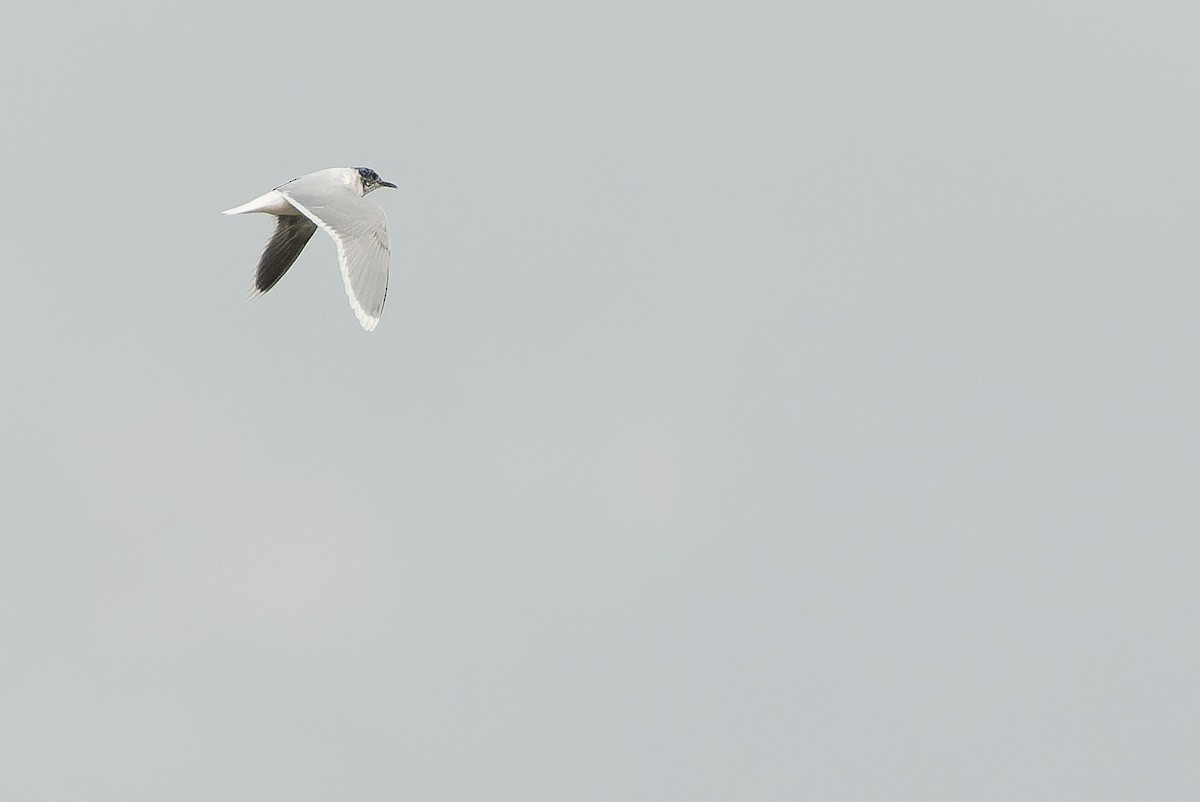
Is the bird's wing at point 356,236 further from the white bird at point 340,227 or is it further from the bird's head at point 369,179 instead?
Result: the bird's head at point 369,179

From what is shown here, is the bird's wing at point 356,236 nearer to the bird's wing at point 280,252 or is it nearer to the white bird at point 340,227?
the white bird at point 340,227

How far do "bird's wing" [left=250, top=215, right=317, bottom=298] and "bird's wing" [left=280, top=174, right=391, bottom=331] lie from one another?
9.48ft

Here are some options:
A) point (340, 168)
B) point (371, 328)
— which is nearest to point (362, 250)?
point (371, 328)

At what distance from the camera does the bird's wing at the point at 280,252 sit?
43969 mm

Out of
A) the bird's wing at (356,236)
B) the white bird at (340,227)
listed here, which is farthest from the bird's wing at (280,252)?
the bird's wing at (356,236)

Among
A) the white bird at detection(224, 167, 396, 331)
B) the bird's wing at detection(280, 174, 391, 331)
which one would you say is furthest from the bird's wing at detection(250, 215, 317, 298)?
the bird's wing at detection(280, 174, 391, 331)

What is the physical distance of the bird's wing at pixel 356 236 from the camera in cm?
3838

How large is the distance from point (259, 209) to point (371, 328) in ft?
17.5

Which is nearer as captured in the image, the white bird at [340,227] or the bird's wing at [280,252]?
the white bird at [340,227]

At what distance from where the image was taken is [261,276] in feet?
145

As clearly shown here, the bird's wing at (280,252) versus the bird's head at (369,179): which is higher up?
the bird's head at (369,179)

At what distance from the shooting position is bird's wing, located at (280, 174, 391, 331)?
126ft

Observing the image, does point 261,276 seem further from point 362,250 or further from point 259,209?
point 362,250

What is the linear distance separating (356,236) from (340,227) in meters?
0.34
